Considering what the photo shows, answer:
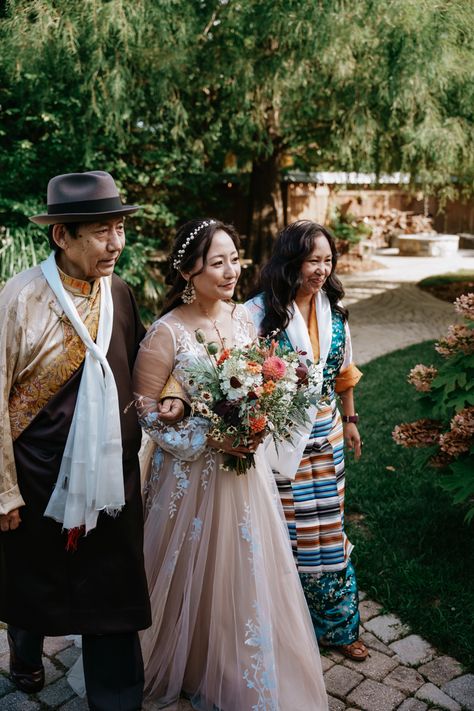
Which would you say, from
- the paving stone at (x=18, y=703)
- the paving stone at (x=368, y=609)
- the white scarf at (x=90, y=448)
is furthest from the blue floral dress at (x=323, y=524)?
the paving stone at (x=18, y=703)

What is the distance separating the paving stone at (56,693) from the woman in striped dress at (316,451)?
Result: 116cm

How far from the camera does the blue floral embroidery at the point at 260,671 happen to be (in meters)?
2.84

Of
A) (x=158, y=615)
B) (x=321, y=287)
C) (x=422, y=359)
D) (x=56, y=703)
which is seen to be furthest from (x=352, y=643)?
(x=422, y=359)

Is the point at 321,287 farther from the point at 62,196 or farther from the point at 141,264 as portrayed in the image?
the point at 141,264

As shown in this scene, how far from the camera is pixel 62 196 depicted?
8.93 feet

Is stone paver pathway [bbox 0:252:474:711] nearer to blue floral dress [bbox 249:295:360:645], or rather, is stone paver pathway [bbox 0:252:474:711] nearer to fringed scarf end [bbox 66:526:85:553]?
blue floral dress [bbox 249:295:360:645]

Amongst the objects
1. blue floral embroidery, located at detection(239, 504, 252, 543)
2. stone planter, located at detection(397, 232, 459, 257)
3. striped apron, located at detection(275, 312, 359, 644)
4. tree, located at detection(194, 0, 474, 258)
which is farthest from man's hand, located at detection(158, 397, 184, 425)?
stone planter, located at detection(397, 232, 459, 257)

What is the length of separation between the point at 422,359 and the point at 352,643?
20.2 feet

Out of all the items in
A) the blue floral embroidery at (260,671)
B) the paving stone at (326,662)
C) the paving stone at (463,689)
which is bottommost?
the paving stone at (326,662)

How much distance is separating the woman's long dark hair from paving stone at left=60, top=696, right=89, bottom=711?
1784mm

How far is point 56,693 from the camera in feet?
10.4

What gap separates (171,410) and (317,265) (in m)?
1.02

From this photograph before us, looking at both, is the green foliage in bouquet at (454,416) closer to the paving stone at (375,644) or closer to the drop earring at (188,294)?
the paving stone at (375,644)

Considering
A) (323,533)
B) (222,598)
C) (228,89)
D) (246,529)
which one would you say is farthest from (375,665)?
(228,89)
